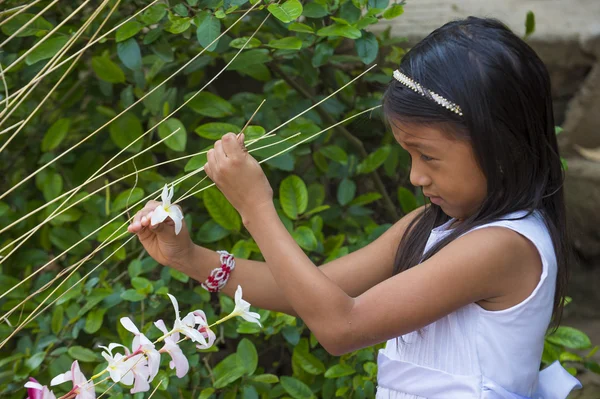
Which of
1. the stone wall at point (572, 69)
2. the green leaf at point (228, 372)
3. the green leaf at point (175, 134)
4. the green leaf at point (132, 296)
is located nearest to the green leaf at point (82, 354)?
the green leaf at point (132, 296)

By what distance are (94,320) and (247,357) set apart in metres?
0.34

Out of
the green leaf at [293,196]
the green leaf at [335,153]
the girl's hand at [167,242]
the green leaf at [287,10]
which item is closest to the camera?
the girl's hand at [167,242]

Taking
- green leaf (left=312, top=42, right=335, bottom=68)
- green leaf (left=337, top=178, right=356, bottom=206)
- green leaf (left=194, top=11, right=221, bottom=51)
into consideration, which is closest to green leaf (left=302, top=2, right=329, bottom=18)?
green leaf (left=312, top=42, right=335, bottom=68)

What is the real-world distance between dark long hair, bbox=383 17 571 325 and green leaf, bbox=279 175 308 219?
1.80ft

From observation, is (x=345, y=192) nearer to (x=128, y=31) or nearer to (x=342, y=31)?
(x=342, y=31)

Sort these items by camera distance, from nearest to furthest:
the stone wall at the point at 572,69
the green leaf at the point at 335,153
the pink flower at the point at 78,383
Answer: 1. the pink flower at the point at 78,383
2. the green leaf at the point at 335,153
3. the stone wall at the point at 572,69

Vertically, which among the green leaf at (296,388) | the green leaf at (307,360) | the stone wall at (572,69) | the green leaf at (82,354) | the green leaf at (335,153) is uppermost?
the green leaf at (82,354)

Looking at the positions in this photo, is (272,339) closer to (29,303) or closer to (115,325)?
(115,325)

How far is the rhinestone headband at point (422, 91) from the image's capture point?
125 cm

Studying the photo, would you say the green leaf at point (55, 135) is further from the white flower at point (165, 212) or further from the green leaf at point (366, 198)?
the white flower at point (165, 212)

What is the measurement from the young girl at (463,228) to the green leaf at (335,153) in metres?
0.63

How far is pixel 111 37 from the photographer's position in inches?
74.7

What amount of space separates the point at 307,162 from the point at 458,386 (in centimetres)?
100

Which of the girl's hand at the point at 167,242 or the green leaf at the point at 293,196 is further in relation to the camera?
the green leaf at the point at 293,196
